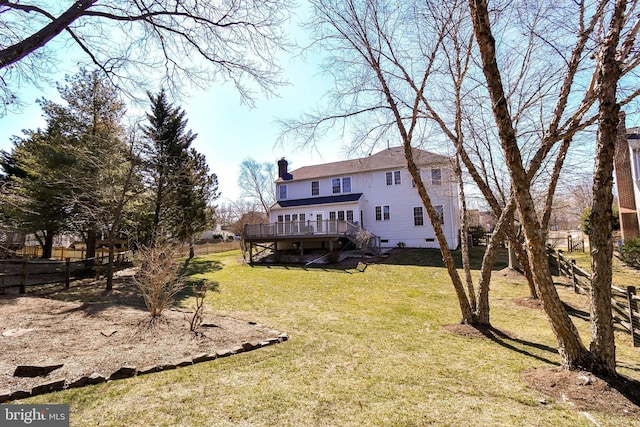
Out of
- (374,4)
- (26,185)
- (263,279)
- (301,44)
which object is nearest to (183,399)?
(301,44)

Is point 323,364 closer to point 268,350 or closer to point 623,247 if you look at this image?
point 268,350

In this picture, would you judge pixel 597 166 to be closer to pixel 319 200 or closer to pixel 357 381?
pixel 357 381

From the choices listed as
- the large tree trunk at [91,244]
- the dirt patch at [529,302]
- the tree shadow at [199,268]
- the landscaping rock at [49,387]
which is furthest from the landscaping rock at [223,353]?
the large tree trunk at [91,244]

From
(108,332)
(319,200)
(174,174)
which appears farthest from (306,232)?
(108,332)

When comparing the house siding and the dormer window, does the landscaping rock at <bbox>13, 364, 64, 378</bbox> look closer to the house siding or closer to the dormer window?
the house siding

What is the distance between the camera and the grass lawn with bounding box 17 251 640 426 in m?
3.11

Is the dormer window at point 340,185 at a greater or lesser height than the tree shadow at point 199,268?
greater

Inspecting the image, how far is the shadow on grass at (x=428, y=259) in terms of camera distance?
16234 millimetres

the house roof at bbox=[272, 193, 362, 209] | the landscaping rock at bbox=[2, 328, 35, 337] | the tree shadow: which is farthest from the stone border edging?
the house roof at bbox=[272, 193, 362, 209]

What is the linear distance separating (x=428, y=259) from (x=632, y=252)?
8.62 metres

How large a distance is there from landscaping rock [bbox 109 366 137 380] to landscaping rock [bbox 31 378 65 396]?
1.68ft

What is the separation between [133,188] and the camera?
1346cm

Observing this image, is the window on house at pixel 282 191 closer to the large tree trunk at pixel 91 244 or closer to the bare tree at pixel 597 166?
the large tree trunk at pixel 91 244

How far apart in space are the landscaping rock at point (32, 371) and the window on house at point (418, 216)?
2078cm
